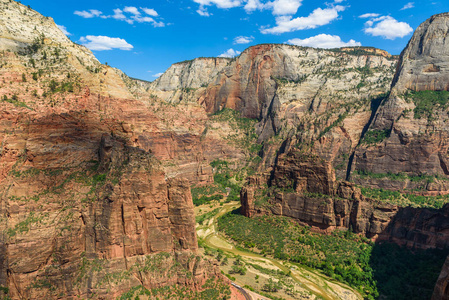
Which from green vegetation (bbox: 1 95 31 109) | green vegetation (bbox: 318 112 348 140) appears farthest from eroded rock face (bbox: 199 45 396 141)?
green vegetation (bbox: 1 95 31 109)

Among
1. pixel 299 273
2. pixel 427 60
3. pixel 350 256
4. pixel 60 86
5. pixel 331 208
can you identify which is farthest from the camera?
pixel 427 60

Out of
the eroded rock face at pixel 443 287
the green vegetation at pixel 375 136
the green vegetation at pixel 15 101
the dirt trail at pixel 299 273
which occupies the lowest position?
the dirt trail at pixel 299 273

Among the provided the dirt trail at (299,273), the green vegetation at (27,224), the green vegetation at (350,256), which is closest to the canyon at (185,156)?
the green vegetation at (27,224)

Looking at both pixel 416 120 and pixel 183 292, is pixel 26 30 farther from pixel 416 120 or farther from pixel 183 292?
pixel 416 120

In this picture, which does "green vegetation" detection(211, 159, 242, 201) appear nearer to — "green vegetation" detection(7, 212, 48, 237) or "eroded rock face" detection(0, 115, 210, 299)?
"eroded rock face" detection(0, 115, 210, 299)

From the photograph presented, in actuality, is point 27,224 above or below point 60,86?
below

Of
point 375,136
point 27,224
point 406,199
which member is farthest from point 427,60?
point 27,224

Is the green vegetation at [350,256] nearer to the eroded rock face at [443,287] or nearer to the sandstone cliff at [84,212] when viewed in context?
the eroded rock face at [443,287]
